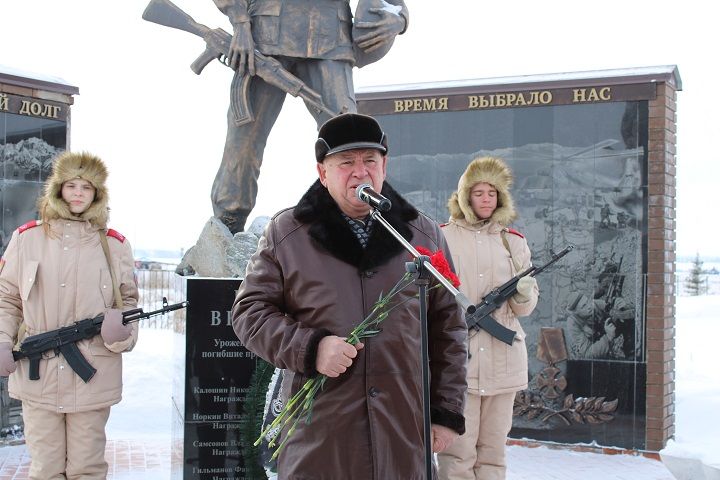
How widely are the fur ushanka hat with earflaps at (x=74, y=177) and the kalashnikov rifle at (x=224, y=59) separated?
82cm

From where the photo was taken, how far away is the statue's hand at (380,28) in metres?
5.00

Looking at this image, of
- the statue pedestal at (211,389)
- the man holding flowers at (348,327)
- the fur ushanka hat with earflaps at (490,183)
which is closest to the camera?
the man holding flowers at (348,327)

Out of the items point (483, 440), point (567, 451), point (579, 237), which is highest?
point (579, 237)

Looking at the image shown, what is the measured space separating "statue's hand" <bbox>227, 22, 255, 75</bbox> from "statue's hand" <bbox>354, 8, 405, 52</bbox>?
62 centimetres

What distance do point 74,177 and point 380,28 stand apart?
1.89 meters


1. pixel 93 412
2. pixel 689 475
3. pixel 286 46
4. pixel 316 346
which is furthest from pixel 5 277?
pixel 689 475

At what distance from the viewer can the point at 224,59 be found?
16.5 feet

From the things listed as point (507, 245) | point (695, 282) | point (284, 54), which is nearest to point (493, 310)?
point (507, 245)

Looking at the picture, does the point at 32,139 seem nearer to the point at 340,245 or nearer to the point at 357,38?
the point at 357,38

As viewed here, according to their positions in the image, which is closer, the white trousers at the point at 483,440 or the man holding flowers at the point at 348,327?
the man holding flowers at the point at 348,327

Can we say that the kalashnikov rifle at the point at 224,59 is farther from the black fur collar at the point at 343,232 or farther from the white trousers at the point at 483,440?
the black fur collar at the point at 343,232

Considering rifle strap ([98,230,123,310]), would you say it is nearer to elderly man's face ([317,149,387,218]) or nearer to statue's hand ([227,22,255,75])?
statue's hand ([227,22,255,75])

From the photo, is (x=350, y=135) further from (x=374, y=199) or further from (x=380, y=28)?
(x=380, y=28)

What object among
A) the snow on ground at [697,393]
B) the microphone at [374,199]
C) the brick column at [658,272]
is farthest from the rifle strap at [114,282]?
the brick column at [658,272]
